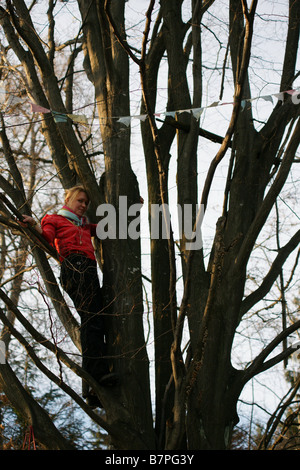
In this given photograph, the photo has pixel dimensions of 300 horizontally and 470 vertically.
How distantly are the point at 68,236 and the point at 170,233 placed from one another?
3.92ft

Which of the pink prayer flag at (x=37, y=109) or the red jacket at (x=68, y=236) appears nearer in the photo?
the red jacket at (x=68, y=236)

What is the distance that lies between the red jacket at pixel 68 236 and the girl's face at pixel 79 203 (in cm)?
11

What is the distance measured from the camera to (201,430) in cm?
361

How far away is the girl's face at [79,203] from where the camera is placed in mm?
4312

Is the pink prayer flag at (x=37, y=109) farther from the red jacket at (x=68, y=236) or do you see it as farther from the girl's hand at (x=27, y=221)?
the girl's hand at (x=27, y=221)

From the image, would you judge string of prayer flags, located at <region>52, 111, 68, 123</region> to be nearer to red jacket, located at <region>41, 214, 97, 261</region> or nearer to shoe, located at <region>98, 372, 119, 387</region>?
red jacket, located at <region>41, 214, 97, 261</region>

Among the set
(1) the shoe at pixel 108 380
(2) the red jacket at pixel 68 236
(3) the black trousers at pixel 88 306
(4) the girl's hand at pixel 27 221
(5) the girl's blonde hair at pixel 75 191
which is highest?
(5) the girl's blonde hair at pixel 75 191

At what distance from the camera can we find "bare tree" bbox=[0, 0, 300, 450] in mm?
3414

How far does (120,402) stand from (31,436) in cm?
61

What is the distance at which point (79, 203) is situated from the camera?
4344mm

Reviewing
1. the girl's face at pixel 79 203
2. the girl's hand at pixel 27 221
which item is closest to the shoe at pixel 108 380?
the girl's hand at pixel 27 221
